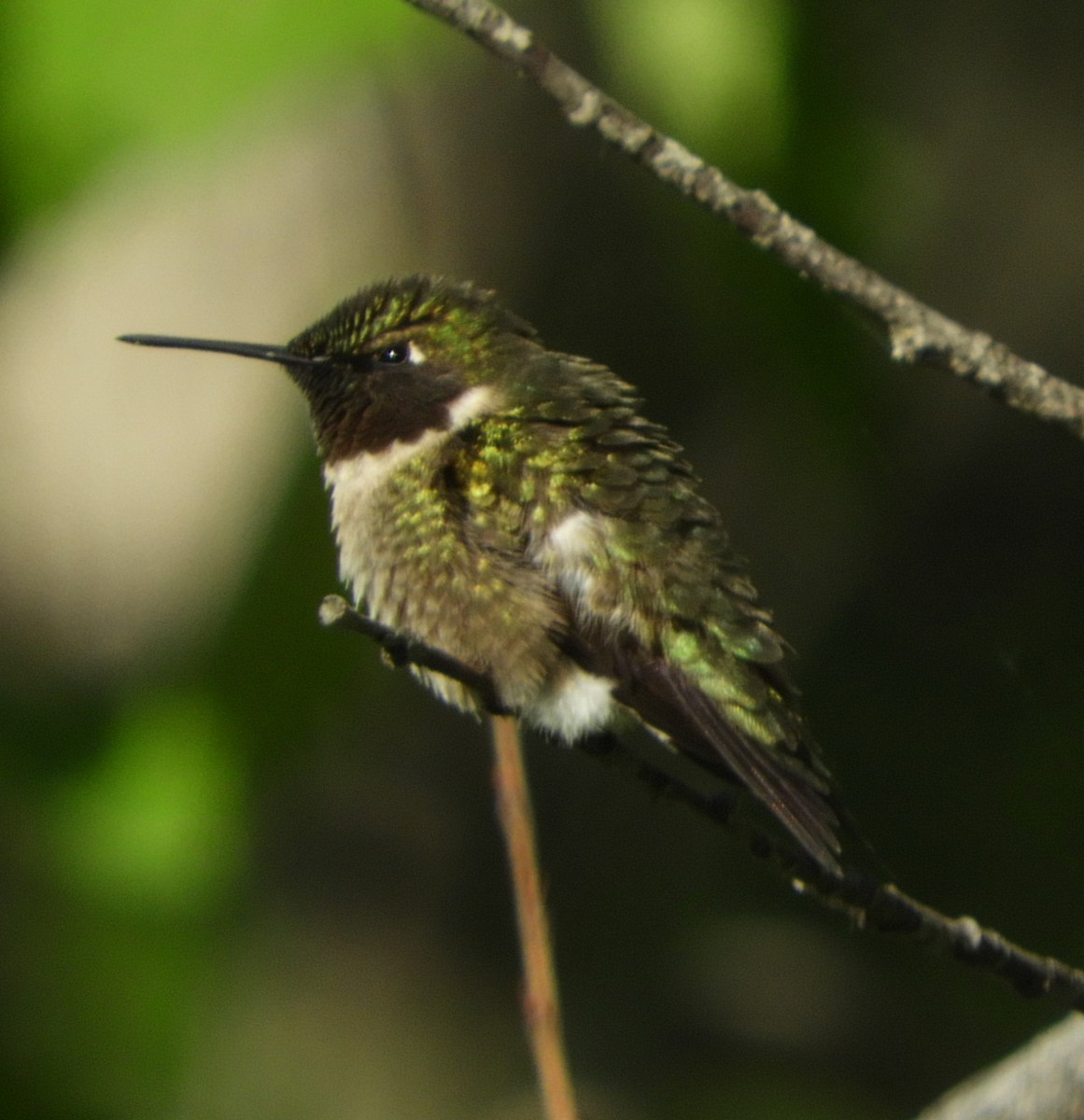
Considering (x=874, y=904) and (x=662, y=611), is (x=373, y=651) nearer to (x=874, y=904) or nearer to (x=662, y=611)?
(x=662, y=611)

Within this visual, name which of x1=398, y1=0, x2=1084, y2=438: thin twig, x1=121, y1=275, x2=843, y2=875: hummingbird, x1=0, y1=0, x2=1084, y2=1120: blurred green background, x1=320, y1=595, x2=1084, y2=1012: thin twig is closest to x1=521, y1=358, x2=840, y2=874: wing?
x1=121, y1=275, x2=843, y2=875: hummingbird

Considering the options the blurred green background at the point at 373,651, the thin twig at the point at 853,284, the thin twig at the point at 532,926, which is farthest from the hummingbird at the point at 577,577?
the thin twig at the point at 853,284

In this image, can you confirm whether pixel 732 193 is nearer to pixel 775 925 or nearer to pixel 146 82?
pixel 146 82

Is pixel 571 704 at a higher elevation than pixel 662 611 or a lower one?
lower

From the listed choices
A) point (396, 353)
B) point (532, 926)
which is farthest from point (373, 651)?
point (532, 926)

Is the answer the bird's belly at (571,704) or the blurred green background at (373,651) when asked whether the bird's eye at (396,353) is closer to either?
the blurred green background at (373,651)

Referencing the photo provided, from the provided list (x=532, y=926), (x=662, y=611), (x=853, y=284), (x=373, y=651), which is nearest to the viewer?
(x=853, y=284)
